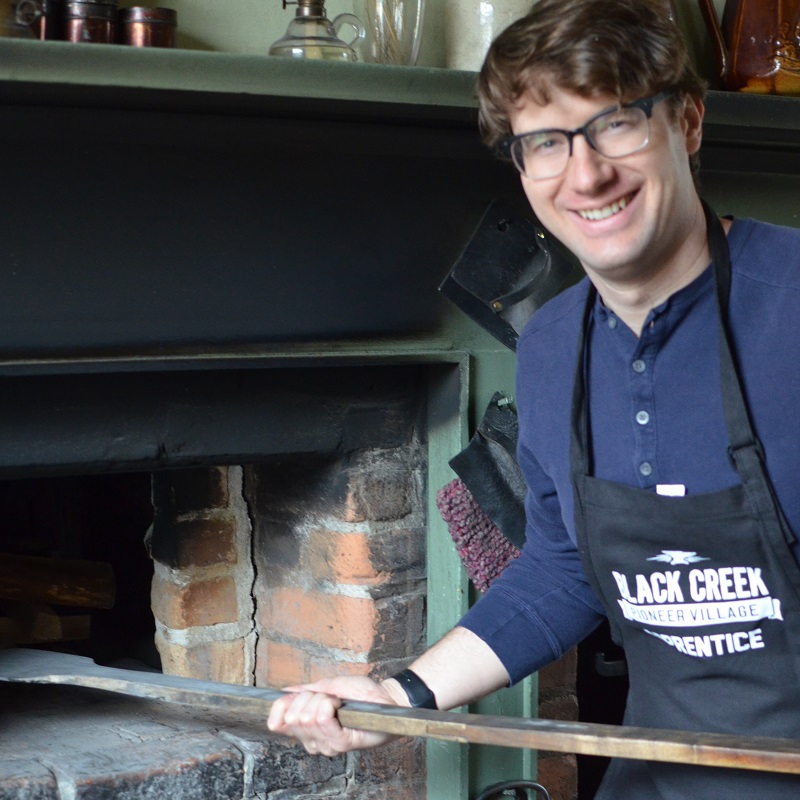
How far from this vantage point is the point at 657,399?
1143 millimetres

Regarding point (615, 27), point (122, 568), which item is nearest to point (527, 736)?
point (615, 27)

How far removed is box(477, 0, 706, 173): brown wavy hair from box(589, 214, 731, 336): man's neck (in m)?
0.13

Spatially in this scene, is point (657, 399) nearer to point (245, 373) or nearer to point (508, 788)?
point (245, 373)

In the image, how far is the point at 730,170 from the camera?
5.68 feet

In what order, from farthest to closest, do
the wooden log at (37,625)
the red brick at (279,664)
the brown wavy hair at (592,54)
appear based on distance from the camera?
the wooden log at (37,625), the red brick at (279,664), the brown wavy hair at (592,54)

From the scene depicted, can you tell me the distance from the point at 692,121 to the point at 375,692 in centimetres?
64

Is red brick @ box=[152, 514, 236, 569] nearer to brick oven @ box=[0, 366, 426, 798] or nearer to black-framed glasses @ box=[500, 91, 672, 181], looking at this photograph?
brick oven @ box=[0, 366, 426, 798]

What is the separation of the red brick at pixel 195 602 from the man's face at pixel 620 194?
3.05ft

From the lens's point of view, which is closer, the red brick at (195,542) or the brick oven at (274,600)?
the brick oven at (274,600)

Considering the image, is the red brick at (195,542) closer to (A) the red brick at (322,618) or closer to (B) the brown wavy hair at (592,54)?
(A) the red brick at (322,618)

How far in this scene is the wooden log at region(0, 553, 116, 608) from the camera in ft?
6.22

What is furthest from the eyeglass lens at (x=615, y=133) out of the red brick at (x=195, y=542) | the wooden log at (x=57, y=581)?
the wooden log at (x=57, y=581)

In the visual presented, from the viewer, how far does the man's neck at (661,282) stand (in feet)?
3.67

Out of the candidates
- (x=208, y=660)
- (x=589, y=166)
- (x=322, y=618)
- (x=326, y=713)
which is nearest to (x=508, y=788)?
(x=322, y=618)
